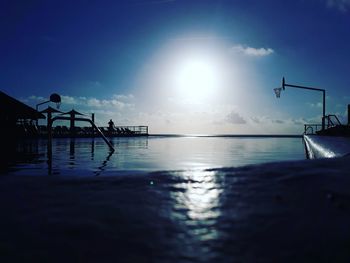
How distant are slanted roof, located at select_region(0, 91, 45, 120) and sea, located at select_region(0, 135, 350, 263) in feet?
63.8

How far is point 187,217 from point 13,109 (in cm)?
2195

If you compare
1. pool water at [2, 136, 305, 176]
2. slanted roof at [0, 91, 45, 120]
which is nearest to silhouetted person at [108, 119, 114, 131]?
slanted roof at [0, 91, 45, 120]

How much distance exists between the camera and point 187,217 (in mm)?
1241

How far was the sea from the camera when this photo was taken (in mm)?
951

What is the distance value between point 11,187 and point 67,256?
4.10 feet

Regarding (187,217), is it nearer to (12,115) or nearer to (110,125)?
(12,115)

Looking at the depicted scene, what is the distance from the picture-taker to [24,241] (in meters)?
1.05

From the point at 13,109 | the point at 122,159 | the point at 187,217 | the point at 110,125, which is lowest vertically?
the point at 122,159

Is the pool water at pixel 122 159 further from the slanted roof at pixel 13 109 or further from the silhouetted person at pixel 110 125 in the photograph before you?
the silhouetted person at pixel 110 125

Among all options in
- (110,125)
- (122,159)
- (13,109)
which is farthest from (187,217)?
(110,125)

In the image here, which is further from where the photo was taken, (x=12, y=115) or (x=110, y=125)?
(x=110, y=125)

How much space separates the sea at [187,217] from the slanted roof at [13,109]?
19.4 metres

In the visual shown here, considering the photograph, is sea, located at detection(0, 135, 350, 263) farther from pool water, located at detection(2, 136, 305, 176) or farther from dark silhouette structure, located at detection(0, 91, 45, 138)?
dark silhouette structure, located at detection(0, 91, 45, 138)

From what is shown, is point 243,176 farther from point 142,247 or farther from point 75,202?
point 75,202
